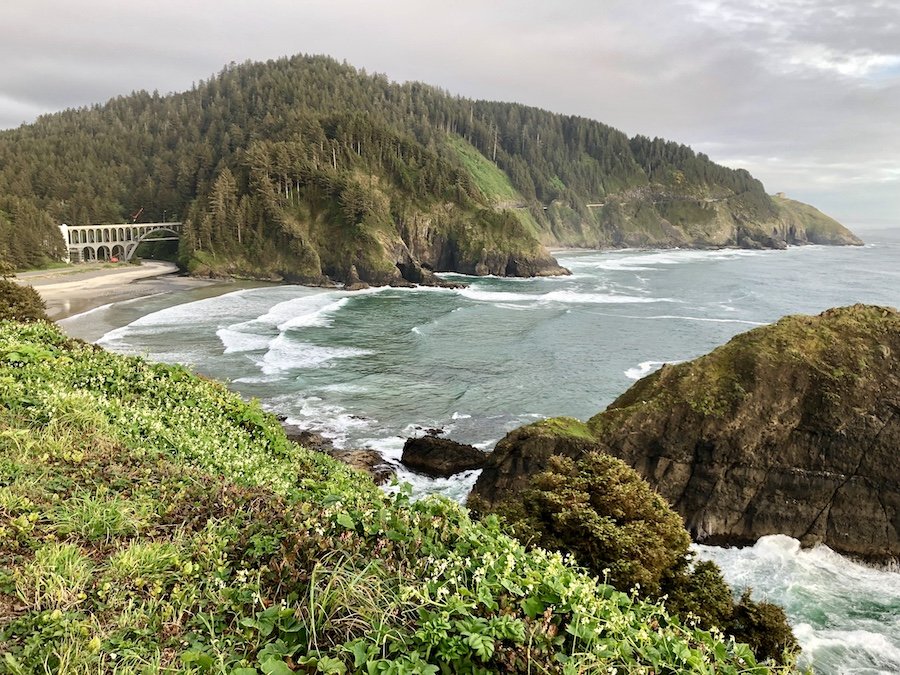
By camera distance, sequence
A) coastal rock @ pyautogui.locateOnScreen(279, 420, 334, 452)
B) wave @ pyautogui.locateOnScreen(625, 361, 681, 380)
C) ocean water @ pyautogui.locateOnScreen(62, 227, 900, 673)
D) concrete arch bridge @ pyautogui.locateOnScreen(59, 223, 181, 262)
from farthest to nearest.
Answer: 1. concrete arch bridge @ pyautogui.locateOnScreen(59, 223, 181, 262)
2. wave @ pyautogui.locateOnScreen(625, 361, 681, 380)
3. coastal rock @ pyautogui.locateOnScreen(279, 420, 334, 452)
4. ocean water @ pyautogui.locateOnScreen(62, 227, 900, 673)

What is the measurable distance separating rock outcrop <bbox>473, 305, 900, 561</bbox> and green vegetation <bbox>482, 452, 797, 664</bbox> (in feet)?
Result: 25.8

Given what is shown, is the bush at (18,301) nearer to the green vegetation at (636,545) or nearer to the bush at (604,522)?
the bush at (604,522)

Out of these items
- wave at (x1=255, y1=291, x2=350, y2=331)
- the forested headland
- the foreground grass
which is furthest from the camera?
the forested headland

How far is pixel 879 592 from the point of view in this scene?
49.0 feet

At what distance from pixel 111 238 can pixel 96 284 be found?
40.2m

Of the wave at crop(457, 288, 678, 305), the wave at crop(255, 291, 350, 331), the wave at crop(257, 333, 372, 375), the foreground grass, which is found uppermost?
the foreground grass

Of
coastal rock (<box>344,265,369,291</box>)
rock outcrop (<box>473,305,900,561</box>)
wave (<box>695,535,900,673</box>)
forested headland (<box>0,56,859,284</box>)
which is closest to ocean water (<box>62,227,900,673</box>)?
wave (<box>695,535,900,673</box>)

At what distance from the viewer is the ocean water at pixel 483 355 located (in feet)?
49.4

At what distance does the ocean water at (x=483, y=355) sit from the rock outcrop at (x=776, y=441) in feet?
3.40

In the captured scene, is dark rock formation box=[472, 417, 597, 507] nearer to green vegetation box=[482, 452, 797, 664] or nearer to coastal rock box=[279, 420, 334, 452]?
green vegetation box=[482, 452, 797, 664]

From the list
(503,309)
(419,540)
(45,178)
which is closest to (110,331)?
(503,309)

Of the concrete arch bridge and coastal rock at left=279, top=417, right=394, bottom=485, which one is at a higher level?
the concrete arch bridge

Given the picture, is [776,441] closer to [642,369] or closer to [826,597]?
[826,597]

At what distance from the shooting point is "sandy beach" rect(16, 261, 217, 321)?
60188 millimetres
